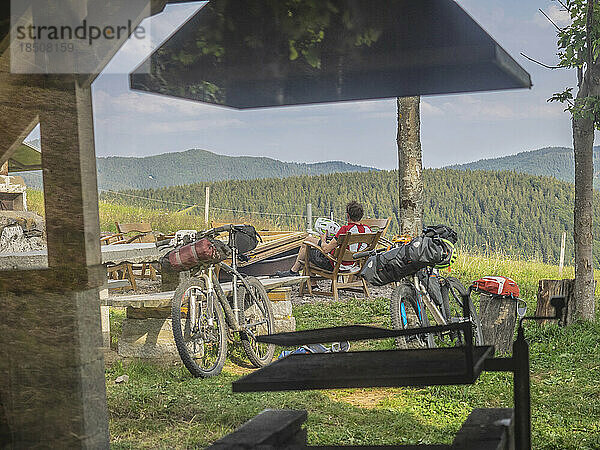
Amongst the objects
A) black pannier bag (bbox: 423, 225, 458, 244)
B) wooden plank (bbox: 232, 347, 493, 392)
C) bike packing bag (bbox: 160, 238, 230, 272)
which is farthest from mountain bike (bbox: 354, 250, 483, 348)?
wooden plank (bbox: 232, 347, 493, 392)

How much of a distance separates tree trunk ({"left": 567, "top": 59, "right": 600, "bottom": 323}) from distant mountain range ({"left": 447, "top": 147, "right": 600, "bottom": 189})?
38 mm

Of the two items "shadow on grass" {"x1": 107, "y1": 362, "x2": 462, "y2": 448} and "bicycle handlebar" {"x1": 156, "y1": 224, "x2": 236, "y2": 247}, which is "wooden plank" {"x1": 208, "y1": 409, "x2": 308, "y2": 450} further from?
"bicycle handlebar" {"x1": 156, "y1": 224, "x2": 236, "y2": 247}

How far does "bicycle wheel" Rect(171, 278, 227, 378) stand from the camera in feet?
10.2

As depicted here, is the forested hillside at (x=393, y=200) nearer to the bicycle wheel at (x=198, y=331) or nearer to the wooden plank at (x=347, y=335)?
the bicycle wheel at (x=198, y=331)

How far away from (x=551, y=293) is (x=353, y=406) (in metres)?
1.43

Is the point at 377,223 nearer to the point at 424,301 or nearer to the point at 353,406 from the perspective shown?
the point at 424,301

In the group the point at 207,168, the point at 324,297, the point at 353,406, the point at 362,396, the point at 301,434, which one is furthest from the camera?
the point at 207,168

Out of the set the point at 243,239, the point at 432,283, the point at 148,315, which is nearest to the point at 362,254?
the point at 432,283

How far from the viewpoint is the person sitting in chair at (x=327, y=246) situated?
3486 millimetres

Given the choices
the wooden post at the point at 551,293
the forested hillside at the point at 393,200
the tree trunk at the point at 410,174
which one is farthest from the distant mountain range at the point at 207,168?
the wooden post at the point at 551,293

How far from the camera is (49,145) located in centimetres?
246

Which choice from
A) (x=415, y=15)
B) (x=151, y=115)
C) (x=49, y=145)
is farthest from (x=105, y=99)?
(x=415, y=15)

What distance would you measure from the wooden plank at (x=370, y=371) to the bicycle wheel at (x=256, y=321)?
196 centimetres

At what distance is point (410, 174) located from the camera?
11.6ft
